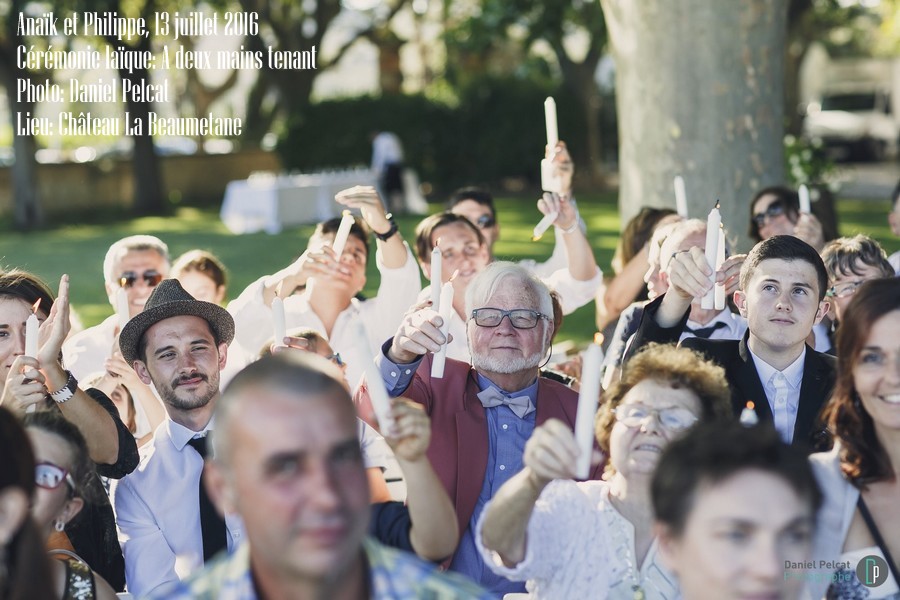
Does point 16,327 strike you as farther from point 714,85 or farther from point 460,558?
point 714,85

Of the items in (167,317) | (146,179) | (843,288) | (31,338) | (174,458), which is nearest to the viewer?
(31,338)

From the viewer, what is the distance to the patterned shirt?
7.39ft

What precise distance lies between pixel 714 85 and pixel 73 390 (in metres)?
5.40

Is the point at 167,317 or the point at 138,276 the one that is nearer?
the point at 167,317

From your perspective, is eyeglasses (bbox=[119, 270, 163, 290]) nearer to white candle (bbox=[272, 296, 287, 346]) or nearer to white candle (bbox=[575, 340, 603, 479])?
white candle (bbox=[272, 296, 287, 346])

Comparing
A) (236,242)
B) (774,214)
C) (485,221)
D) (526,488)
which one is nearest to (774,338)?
(526,488)

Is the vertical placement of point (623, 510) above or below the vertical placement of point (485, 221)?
below

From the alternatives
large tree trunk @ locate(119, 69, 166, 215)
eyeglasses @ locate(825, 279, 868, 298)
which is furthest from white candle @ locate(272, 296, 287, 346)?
large tree trunk @ locate(119, 69, 166, 215)

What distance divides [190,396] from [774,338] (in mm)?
1915

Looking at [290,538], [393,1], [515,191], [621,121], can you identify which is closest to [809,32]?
[515,191]

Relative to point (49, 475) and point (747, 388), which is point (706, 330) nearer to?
point (747, 388)

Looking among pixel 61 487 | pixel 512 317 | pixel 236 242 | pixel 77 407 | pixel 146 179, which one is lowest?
pixel 61 487

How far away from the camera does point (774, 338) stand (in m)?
3.91

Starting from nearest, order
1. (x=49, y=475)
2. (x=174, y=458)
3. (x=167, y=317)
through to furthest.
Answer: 1. (x=49, y=475)
2. (x=174, y=458)
3. (x=167, y=317)
